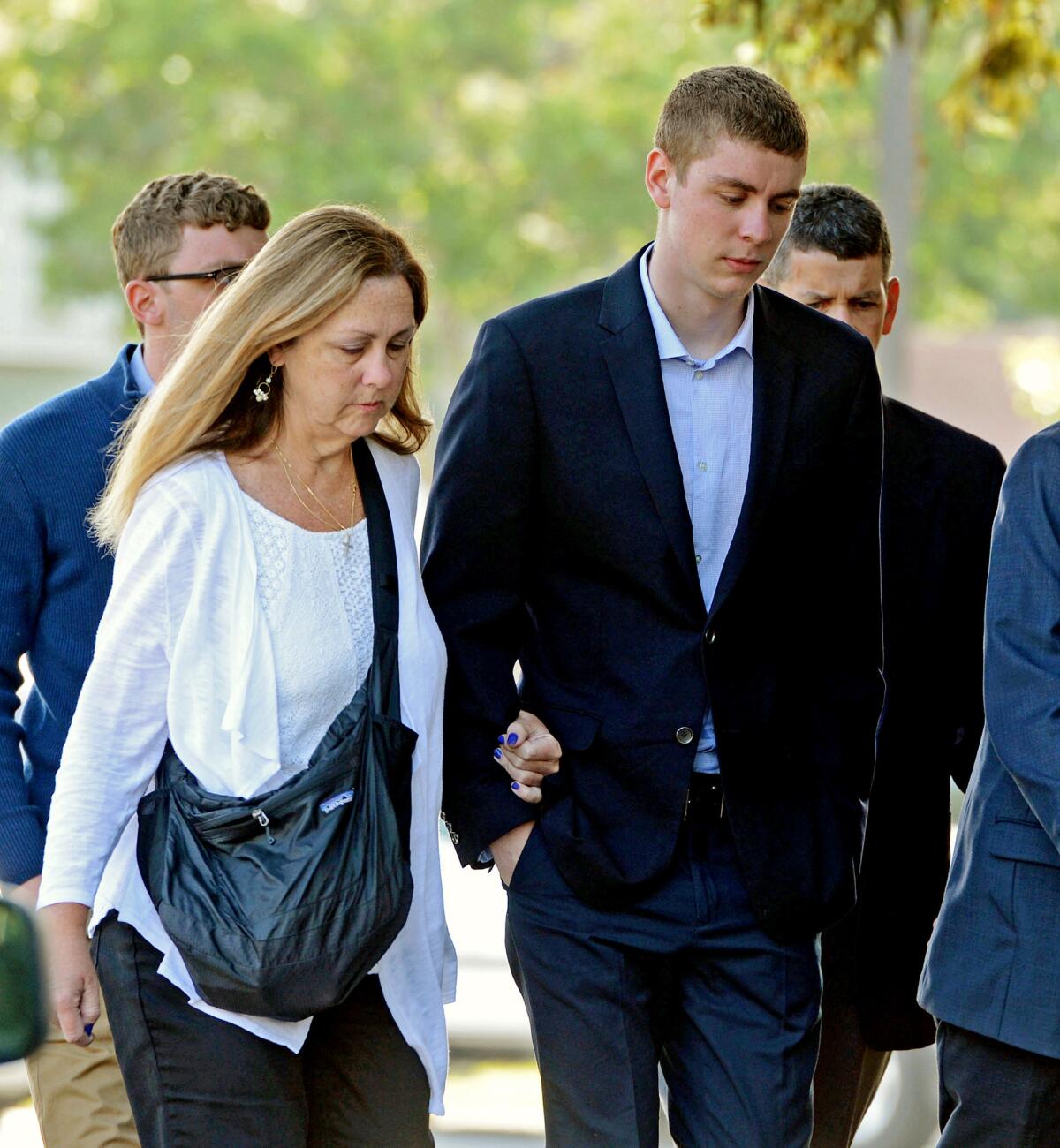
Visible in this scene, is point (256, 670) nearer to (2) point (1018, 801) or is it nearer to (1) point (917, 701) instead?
(2) point (1018, 801)

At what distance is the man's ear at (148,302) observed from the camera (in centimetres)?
412

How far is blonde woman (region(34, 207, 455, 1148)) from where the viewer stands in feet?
10.5

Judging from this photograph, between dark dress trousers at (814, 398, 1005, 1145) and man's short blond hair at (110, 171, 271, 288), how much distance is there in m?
1.52

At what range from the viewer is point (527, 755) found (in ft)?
11.4

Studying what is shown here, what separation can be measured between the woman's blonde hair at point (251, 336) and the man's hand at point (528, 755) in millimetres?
719

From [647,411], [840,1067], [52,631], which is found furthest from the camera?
[840,1067]

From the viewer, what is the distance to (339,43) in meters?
17.7

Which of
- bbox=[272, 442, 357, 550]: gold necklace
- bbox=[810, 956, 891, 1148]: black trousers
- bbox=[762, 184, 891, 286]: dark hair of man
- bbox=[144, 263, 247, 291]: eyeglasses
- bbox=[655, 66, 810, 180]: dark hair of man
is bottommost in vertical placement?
bbox=[810, 956, 891, 1148]: black trousers

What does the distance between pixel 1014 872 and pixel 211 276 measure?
2.10 m

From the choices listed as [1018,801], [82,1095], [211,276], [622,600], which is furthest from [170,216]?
[1018,801]

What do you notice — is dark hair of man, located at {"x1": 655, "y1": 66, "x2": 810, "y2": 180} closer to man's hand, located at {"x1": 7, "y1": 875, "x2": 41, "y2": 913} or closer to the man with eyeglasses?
the man with eyeglasses

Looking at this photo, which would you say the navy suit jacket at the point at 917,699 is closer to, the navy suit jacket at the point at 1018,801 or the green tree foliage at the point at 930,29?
the navy suit jacket at the point at 1018,801

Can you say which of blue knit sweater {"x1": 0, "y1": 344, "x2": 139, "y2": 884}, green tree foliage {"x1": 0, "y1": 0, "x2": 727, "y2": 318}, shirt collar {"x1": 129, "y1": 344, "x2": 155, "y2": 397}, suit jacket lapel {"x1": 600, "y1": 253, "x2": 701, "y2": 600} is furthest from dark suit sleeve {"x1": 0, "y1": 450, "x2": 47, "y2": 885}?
green tree foliage {"x1": 0, "y1": 0, "x2": 727, "y2": 318}

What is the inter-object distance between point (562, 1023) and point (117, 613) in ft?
3.69
